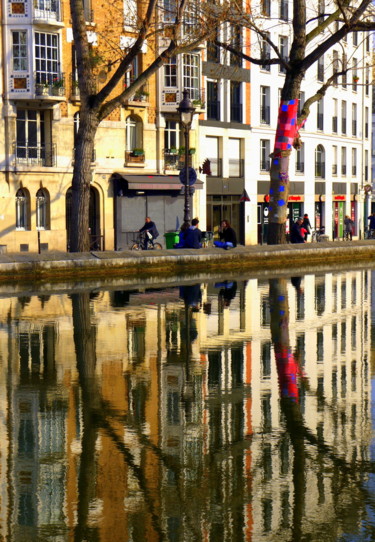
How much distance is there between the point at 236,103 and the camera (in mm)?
55688

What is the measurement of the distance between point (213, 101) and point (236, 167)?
3.81m

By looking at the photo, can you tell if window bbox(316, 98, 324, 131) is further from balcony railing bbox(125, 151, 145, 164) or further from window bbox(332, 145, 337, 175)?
balcony railing bbox(125, 151, 145, 164)

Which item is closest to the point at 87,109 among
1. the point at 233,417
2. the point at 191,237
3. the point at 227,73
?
the point at 191,237

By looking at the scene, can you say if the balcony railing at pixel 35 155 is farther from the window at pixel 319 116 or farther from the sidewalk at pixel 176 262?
the window at pixel 319 116

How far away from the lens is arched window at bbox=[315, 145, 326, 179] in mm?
65062

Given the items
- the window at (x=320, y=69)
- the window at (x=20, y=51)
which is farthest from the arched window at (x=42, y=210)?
the window at (x=320, y=69)

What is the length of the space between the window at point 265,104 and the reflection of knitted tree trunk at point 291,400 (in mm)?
43139

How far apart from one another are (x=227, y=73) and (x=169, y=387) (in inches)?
1776

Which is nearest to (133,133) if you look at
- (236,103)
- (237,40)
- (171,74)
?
(171,74)

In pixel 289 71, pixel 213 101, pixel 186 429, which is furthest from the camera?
pixel 213 101

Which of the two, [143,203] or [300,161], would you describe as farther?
[300,161]

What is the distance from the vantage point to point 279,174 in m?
30.4

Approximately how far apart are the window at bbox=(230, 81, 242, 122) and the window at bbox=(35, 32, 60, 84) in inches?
502

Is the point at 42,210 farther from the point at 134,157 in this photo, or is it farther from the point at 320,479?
the point at 320,479
